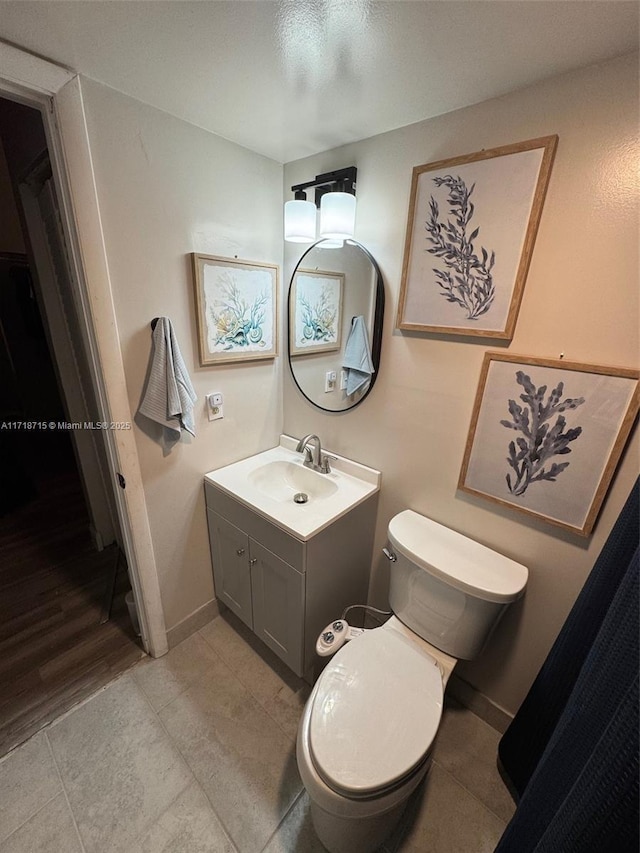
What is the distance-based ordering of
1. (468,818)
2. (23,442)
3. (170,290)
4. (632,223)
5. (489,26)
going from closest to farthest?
(489,26) → (632,223) → (468,818) → (170,290) → (23,442)

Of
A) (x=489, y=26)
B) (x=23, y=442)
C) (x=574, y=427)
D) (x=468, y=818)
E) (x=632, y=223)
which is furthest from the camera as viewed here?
(x=23, y=442)

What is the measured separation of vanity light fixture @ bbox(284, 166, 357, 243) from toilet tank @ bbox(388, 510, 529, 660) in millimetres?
1137

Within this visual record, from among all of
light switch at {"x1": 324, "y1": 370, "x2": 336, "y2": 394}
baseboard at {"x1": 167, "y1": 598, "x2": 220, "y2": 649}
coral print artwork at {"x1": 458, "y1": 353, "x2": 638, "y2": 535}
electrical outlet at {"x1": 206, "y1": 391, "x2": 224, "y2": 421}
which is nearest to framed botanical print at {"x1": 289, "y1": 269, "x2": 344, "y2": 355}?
light switch at {"x1": 324, "y1": 370, "x2": 336, "y2": 394}

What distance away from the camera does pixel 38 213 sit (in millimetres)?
1750

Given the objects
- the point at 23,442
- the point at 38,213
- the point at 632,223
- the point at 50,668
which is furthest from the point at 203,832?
the point at 23,442

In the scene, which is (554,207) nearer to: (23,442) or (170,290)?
(170,290)

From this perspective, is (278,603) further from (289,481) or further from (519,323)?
(519,323)

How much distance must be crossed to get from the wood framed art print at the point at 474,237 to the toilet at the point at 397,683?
0.77 meters

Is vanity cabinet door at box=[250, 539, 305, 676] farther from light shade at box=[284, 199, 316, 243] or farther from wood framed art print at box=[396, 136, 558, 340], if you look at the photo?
light shade at box=[284, 199, 316, 243]

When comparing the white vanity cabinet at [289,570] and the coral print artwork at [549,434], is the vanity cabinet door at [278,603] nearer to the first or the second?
the white vanity cabinet at [289,570]

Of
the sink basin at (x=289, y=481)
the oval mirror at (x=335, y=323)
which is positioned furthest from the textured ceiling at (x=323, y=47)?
the sink basin at (x=289, y=481)

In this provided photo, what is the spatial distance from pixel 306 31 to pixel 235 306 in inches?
33.2

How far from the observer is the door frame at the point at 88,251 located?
35.5 inches

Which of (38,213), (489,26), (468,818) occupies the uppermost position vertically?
(489,26)
